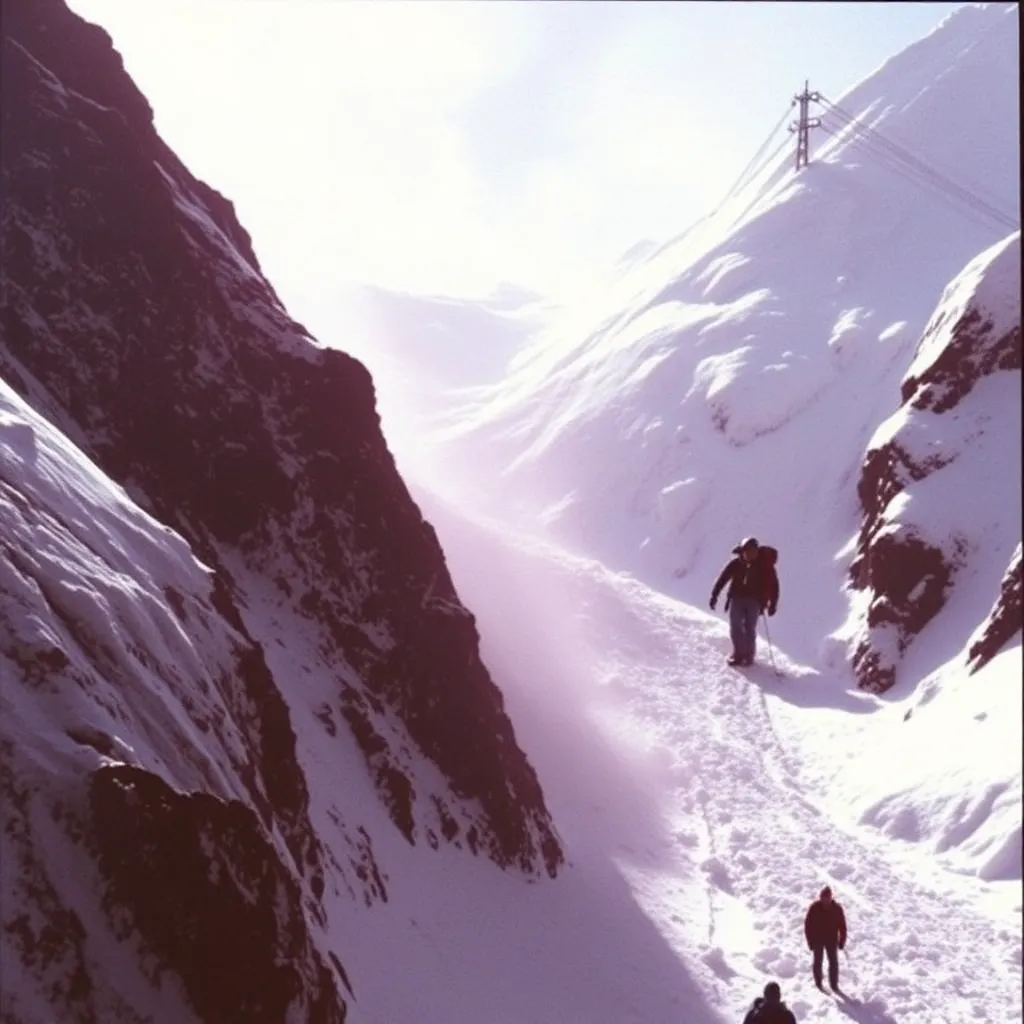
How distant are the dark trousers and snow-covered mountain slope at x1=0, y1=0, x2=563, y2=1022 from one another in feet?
11.8

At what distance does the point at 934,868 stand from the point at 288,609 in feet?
33.5

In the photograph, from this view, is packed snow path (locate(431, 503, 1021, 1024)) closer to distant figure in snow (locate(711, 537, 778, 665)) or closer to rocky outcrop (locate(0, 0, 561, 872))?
distant figure in snow (locate(711, 537, 778, 665))

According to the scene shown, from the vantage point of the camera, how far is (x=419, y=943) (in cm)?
1188

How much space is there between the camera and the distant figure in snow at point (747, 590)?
25984mm

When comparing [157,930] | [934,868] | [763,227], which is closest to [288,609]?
[157,930]

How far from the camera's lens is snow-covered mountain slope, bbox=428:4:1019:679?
38.1 meters

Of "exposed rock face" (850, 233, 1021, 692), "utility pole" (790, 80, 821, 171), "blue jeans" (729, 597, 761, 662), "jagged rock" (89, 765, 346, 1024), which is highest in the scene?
"utility pole" (790, 80, 821, 171)

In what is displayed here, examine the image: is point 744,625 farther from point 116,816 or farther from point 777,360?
point 116,816

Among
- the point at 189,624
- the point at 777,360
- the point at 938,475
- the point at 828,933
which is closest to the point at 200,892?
the point at 189,624

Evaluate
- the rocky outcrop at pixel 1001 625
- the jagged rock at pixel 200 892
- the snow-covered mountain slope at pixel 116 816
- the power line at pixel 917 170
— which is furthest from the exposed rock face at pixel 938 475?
the power line at pixel 917 170

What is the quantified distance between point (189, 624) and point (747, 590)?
1956cm

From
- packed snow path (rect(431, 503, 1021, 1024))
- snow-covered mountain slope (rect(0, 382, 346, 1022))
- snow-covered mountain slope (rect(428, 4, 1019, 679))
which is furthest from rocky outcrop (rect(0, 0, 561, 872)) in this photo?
snow-covered mountain slope (rect(428, 4, 1019, 679))

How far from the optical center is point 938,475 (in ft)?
95.7

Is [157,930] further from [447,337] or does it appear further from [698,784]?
[447,337]
